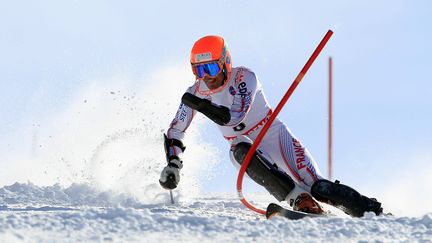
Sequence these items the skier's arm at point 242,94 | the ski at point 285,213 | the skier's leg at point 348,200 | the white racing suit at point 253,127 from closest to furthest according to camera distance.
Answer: the ski at point 285,213 → the skier's leg at point 348,200 → the skier's arm at point 242,94 → the white racing suit at point 253,127

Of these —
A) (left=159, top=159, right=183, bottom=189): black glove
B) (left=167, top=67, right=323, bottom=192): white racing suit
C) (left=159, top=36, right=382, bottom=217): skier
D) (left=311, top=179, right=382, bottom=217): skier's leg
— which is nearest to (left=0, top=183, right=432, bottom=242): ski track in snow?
(left=311, top=179, right=382, bottom=217): skier's leg

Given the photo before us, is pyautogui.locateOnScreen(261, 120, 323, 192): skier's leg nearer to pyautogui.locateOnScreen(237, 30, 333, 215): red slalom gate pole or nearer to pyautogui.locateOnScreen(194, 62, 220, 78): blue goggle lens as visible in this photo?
pyautogui.locateOnScreen(237, 30, 333, 215): red slalom gate pole

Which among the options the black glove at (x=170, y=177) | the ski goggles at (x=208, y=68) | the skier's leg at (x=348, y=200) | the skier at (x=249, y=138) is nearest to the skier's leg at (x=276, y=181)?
the skier at (x=249, y=138)

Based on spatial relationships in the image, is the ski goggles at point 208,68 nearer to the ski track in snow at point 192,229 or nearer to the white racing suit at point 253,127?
the white racing suit at point 253,127

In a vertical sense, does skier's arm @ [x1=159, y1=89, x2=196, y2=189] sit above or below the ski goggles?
below

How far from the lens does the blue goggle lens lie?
20.0 feet

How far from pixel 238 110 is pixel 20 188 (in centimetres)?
323

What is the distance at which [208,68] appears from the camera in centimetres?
611

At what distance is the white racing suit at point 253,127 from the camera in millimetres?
6051

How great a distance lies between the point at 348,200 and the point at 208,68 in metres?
1.73

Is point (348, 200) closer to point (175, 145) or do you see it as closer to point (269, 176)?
point (269, 176)

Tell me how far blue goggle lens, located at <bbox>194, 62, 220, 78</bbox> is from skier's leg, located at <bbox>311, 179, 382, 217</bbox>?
1.43 m

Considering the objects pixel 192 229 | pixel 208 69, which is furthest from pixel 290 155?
pixel 192 229

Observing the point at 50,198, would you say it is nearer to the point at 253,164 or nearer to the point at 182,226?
the point at 253,164
